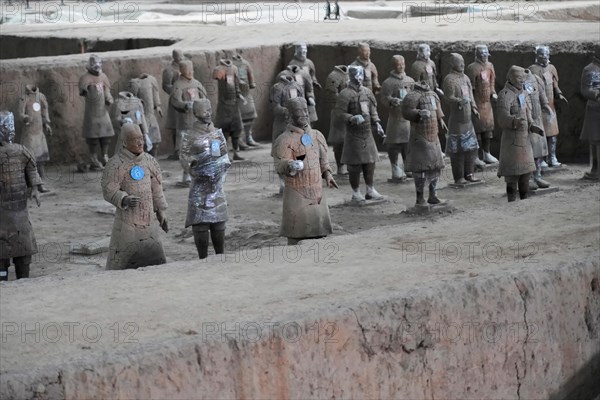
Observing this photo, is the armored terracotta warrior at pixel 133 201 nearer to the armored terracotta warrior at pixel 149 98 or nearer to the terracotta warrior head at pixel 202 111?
the terracotta warrior head at pixel 202 111

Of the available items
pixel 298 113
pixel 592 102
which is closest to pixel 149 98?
pixel 592 102

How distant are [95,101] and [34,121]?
38.6 inches

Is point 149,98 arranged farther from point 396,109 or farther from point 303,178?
point 303,178

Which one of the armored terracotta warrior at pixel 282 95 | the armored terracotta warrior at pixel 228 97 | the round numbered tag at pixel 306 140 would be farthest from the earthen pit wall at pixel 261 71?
the round numbered tag at pixel 306 140

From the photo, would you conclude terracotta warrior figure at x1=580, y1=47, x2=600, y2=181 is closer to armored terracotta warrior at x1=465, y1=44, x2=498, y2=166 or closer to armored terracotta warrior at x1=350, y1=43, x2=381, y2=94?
armored terracotta warrior at x1=465, y1=44, x2=498, y2=166

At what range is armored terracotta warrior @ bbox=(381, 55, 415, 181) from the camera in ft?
39.5

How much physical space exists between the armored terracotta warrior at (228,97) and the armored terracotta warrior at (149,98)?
2.33ft

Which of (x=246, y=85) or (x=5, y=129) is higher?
(x=5, y=129)

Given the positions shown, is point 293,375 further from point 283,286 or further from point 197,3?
point 197,3

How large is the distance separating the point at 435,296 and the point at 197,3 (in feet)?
70.6

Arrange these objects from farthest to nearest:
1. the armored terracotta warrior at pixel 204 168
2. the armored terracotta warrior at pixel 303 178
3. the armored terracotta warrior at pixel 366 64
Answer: the armored terracotta warrior at pixel 366 64
the armored terracotta warrior at pixel 303 178
the armored terracotta warrior at pixel 204 168

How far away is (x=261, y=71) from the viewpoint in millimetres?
15805

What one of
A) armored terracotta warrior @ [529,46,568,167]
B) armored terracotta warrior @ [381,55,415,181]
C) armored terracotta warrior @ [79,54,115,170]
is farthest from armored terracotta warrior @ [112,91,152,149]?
armored terracotta warrior @ [529,46,568,167]

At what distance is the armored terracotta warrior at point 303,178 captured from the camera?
8.78 m
